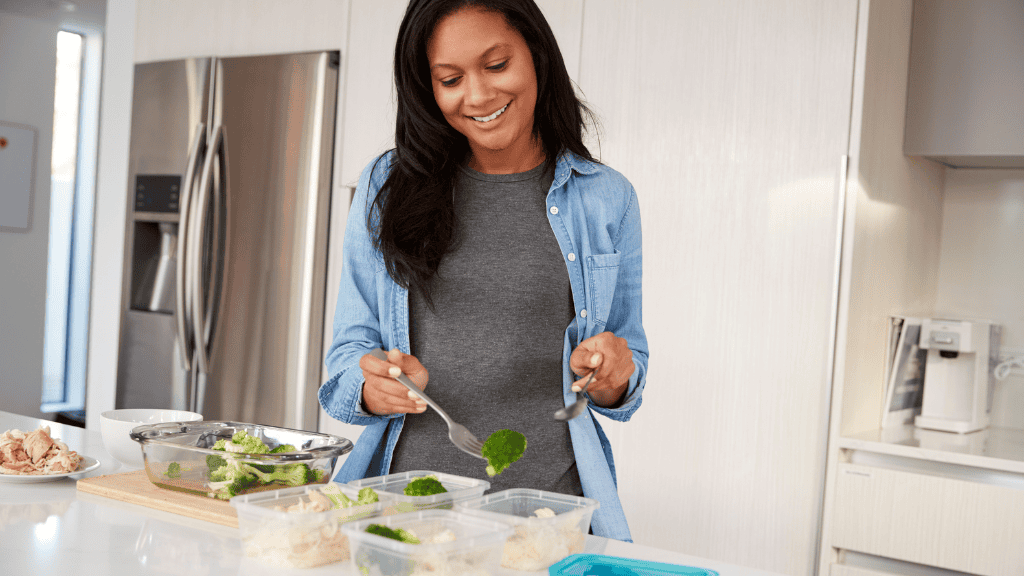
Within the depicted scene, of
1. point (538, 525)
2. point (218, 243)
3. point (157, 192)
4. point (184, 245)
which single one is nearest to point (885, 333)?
point (538, 525)

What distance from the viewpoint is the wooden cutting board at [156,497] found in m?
1.09

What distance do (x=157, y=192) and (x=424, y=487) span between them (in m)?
2.57

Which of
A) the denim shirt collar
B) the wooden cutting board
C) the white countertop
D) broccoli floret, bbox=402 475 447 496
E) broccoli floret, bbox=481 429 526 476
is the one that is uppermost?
the denim shirt collar

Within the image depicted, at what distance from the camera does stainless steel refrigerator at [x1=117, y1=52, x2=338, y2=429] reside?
2.83 m

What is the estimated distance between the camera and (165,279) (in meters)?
3.13

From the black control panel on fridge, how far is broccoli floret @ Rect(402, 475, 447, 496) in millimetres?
2453

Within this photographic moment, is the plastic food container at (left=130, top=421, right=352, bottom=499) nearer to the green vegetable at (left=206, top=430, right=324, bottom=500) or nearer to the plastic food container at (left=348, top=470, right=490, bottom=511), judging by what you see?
the green vegetable at (left=206, top=430, right=324, bottom=500)

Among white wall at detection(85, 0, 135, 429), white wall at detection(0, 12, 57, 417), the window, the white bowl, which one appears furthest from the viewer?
the window

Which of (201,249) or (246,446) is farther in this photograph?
(201,249)

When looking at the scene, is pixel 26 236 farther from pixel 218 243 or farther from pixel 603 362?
pixel 603 362

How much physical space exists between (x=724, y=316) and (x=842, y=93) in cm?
63

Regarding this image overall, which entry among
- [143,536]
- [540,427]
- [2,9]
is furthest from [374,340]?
[2,9]

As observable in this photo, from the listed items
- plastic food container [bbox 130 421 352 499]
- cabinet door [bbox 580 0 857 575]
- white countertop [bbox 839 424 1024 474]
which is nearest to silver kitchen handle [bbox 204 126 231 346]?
cabinet door [bbox 580 0 857 575]

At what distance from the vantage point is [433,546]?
0.77m
